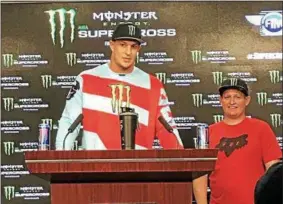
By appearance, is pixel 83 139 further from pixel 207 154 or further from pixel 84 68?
pixel 84 68

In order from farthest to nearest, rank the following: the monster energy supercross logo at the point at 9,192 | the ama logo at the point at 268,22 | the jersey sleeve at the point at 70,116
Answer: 1. the ama logo at the point at 268,22
2. the monster energy supercross logo at the point at 9,192
3. the jersey sleeve at the point at 70,116

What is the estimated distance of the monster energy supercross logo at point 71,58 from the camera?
499 cm

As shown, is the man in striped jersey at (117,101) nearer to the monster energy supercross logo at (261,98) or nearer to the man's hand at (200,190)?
the man's hand at (200,190)

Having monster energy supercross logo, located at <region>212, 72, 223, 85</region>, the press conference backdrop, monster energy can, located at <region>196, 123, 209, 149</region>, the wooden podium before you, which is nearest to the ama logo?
the press conference backdrop

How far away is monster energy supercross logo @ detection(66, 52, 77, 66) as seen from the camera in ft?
16.4

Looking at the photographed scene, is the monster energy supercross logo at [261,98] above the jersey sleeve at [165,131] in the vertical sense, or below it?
above

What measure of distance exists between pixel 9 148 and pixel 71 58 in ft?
2.88

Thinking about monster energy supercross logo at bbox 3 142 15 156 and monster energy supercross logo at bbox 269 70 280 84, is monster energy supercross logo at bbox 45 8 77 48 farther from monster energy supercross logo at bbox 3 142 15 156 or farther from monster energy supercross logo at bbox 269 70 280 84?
monster energy supercross logo at bbox 269 70 280 84

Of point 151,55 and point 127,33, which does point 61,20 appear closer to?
point 151,55

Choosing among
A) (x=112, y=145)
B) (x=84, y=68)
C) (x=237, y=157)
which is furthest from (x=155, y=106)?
(x=84, y=68)

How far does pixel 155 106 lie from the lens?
3102 millimetres

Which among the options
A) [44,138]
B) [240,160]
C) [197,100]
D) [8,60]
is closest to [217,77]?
[197,100]

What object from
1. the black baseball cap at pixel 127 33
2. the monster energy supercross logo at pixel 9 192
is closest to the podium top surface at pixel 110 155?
the black baseball cap at pixel 127 33

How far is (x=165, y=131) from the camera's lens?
115 inches
